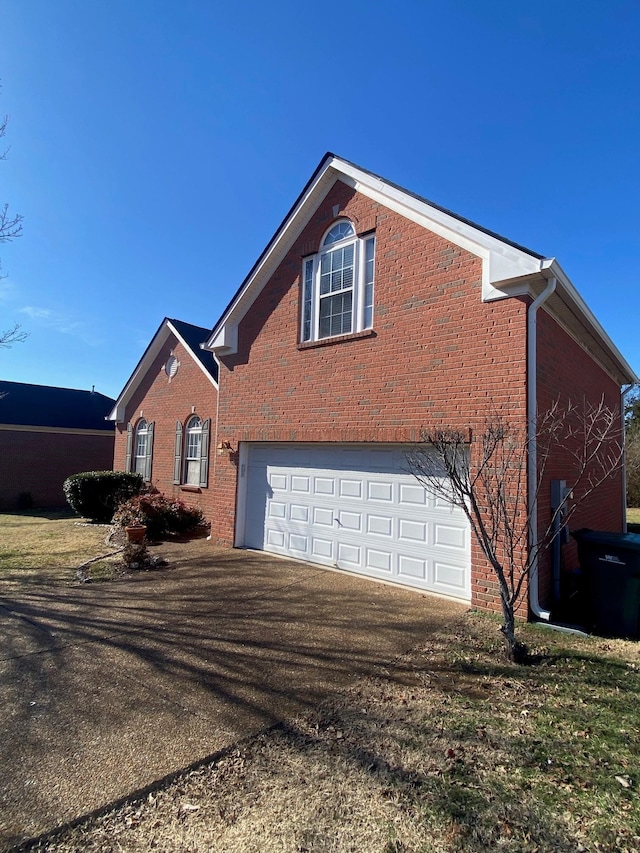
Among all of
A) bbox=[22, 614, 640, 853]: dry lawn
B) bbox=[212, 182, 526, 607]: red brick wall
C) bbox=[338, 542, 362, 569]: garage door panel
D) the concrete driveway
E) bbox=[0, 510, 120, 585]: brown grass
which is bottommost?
bbox=[0, 510, 120, 585]: brown grass

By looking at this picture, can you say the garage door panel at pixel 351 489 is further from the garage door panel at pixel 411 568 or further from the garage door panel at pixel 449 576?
the garage door panel at pixel 449 576

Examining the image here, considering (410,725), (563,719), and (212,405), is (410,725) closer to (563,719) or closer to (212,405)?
(563,719)

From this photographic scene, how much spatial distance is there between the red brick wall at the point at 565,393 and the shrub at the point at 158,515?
9.54 m

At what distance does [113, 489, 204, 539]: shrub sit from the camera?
12.6 m

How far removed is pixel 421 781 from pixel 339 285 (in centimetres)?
788

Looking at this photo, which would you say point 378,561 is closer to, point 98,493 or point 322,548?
point 322,548

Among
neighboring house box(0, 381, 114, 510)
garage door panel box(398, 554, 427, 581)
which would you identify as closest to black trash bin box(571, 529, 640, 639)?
garage door panel box(398, 554, 427, 581)

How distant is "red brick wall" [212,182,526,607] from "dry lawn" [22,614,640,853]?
263 cm

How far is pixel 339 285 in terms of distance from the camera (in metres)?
9.05

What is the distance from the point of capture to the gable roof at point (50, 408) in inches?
915

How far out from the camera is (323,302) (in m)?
9.30

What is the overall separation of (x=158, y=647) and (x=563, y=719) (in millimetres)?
3986

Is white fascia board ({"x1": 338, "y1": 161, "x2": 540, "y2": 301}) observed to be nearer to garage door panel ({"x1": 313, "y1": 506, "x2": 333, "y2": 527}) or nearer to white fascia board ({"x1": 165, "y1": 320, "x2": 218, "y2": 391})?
garage door panel ({"x1": 313, "y1": 506, "x2": 333, "y2": 527})

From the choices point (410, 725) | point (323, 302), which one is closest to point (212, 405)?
point (323, 302)
